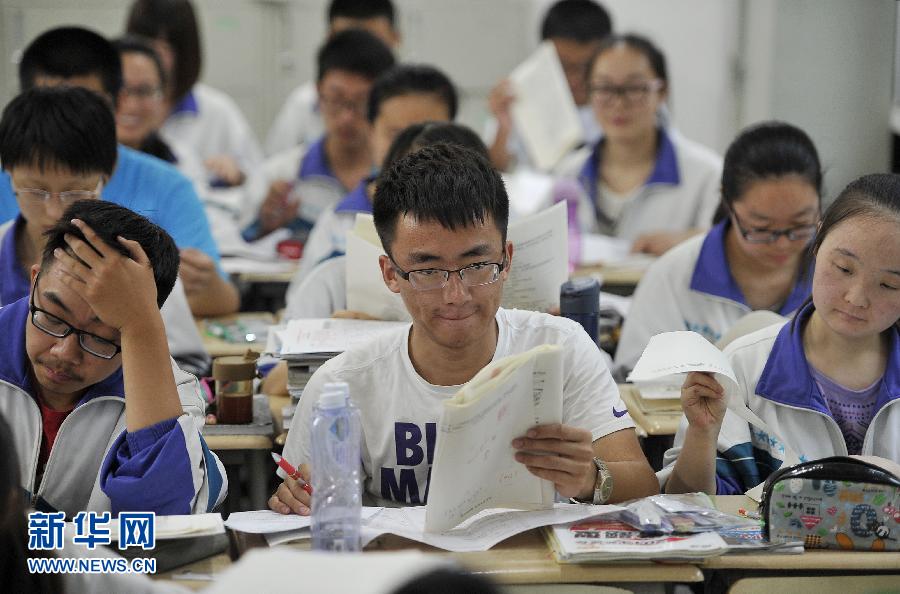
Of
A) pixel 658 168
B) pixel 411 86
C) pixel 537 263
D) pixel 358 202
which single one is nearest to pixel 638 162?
pixel 658 168

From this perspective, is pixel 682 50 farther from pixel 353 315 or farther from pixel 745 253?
pixel 353 315

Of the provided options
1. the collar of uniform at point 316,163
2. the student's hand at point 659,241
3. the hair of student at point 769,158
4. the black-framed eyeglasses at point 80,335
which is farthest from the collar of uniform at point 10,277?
the student's hand at point 659,241

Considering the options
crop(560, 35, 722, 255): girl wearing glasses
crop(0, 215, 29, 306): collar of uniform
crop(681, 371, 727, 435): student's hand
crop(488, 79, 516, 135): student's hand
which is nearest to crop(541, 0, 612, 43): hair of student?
crop(488, 79, 516, 135): student's hand

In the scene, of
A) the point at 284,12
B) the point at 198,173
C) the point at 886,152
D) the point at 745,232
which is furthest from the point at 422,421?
the point at 284,12

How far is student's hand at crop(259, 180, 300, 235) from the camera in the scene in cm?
476

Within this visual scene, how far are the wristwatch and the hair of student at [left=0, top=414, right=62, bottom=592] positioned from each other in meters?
0.95

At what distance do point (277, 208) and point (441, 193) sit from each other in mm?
2755

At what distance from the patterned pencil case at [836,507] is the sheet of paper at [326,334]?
0.96 m

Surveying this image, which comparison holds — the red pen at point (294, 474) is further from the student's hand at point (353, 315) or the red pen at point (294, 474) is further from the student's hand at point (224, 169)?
the student's hand at point (224, 169)

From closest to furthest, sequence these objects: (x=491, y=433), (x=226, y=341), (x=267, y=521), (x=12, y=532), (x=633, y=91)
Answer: (x=12, y=532) → (x=491, y=433) → (x=267, y=521) → (x=226, y=341) → (x=633, y=91)

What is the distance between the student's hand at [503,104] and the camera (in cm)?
536

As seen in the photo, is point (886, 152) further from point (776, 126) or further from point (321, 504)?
point (321, 504)

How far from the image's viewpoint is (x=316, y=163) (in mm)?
4859

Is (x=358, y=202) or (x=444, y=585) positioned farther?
(x=358, y=202)
